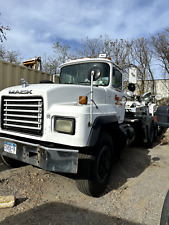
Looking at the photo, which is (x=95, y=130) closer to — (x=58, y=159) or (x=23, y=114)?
(x=58, y=159)

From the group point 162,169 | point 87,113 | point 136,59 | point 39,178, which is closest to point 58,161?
point 87,113

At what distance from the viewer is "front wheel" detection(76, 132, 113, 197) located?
2.38 meters

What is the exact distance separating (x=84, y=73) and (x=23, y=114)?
1688mm

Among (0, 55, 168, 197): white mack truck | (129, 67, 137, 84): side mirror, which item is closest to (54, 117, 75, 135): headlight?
(0, 55, 168, 197): white mack truck

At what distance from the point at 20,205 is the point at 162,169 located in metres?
3.10

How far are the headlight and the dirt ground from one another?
3.85ft

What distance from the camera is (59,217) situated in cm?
224

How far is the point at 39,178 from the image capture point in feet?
10.5

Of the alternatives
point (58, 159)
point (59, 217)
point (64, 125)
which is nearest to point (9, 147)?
point (58, 159)

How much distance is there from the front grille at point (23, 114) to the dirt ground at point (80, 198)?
3.47ft

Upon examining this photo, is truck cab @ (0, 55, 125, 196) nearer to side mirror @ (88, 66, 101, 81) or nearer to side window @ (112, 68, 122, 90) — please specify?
side mirror @ (88, 66, 101, 81)

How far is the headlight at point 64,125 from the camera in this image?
2180mm

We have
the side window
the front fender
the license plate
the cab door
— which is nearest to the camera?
the front fender

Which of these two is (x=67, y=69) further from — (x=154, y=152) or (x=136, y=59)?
(x=136, y=59)
